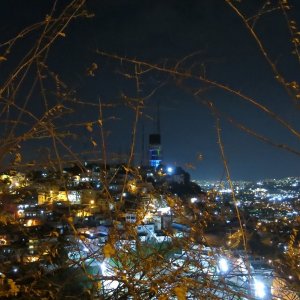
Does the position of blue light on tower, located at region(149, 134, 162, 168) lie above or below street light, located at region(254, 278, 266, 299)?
above

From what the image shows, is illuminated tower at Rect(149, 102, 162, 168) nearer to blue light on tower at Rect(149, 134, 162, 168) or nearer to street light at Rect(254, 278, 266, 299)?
blue light on tower at Rect(149, 134, 162, 168)

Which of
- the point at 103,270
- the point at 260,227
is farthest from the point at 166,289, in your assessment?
the point at 260,227

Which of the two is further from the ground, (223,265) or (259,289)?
(223,265)

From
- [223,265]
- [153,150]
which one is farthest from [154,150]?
Answer: [223,265]

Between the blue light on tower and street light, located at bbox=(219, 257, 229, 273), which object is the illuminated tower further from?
street light, located at bbox=(219, 257, 229, 273)

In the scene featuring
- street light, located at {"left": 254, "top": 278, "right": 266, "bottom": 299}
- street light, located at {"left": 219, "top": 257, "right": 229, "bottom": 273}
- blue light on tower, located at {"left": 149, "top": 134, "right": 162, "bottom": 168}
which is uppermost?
blue light on tower, located at {"left": 149, "top": 134, "right": 162, "bottom": 168}

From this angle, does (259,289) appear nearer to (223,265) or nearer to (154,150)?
(223,265)

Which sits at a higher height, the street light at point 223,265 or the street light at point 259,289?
the street light at point 223,265

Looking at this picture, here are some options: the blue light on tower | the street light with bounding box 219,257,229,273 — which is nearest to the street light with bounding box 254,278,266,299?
the street light with bounding box 219,257,229,273

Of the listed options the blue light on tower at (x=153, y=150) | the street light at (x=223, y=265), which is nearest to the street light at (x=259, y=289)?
the street light at (x=223, y=265)

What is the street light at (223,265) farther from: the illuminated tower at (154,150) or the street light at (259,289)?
the illuminated tower at (154,150)

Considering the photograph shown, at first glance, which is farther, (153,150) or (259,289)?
(153,150)

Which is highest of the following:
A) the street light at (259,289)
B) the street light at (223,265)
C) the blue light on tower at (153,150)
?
the blue light on tower at (153,150)

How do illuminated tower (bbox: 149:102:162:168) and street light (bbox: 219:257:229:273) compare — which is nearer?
street light (bbox: 219:257:229:273)
